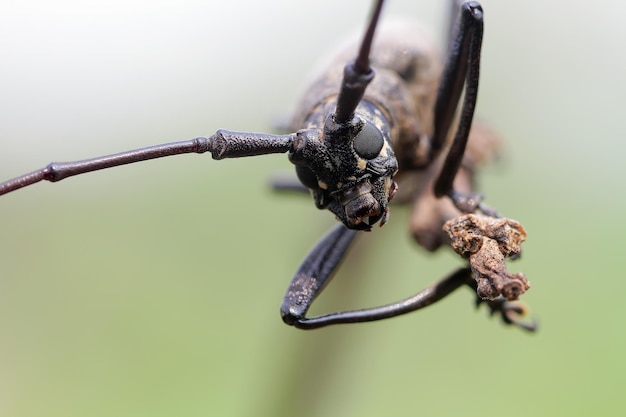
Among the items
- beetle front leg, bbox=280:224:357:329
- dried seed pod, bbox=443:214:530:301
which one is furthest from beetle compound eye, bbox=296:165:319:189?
dried seed pod, bbox=443:214:530:301

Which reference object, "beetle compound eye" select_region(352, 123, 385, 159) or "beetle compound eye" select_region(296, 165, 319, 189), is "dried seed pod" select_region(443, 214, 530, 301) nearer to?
"beetle compound eye" select_region(352, 123, 385, 159)

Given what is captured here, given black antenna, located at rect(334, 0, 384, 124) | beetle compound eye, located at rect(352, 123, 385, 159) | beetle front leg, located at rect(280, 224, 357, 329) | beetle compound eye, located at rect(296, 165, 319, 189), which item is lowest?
beetle front leg, located at rect(280, 224, 357, 329)

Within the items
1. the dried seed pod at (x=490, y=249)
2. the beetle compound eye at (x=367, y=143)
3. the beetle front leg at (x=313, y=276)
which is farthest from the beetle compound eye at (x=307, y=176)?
the dried seed pod at (x=490, y=249)

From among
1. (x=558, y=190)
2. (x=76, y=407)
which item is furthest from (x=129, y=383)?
(x=558, y=190)

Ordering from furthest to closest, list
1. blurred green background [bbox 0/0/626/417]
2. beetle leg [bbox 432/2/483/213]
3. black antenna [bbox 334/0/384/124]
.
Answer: blurred green background [bbox 0/0/626/417]
beetle leg [bbox 432/2/483/213]
black antenna [bbox 334/0/384/124]

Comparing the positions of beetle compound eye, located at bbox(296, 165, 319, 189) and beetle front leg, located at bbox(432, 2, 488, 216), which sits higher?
beetle front leg, located at bbox(432, 2, 488, 216)

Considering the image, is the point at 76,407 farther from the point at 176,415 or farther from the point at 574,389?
the point at 574,389
